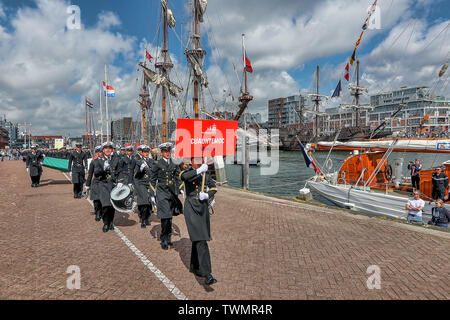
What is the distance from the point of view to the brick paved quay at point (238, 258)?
4.05 meters

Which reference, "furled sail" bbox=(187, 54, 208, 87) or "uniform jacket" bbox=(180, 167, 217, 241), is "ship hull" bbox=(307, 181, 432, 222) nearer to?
"uniform jacket" bbox=(180, 167, 217, 241)

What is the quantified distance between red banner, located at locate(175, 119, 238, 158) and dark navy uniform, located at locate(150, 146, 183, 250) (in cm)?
591

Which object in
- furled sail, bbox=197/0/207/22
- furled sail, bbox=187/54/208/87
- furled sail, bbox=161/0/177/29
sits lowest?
furled sail, bbox=187/54/208/87

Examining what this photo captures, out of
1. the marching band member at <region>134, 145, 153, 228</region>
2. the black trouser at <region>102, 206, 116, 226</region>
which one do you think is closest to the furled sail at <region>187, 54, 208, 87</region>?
the marching band member at <region>134, 145, 153, 228</region>

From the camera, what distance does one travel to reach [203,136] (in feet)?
45.3

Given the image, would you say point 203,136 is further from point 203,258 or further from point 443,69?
point 443,69

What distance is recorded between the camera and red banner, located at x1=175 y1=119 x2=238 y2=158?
12906 mm

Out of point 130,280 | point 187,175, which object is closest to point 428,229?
point 187,175

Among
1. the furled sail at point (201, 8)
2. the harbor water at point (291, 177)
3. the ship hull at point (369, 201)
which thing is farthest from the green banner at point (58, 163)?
the ship hull at point (369, 201)

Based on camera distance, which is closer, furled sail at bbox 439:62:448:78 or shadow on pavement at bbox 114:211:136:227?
shadow on pavement at bbox 114:211:136:227

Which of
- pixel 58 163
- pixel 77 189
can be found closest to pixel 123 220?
pixel 77 189

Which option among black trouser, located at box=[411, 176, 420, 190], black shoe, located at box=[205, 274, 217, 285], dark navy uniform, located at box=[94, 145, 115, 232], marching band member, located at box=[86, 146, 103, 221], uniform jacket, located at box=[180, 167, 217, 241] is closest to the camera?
black shoe, located at box=[205, 274, 217, 285]

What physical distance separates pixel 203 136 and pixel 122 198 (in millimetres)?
7128
